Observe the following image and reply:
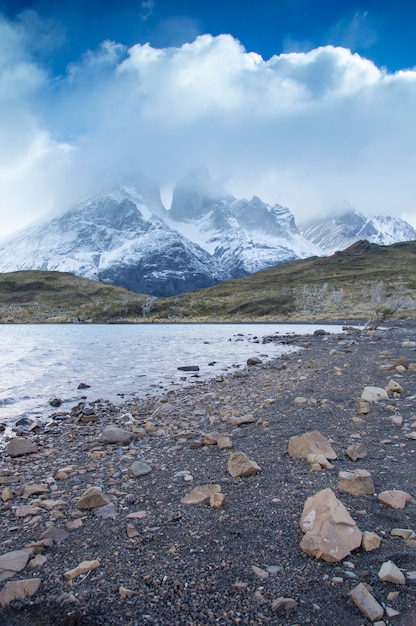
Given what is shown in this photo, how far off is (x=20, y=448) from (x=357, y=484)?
9.83 metres

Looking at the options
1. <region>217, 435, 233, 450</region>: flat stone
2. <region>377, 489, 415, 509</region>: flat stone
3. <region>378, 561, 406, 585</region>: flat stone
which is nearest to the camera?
<region>378, 561, 406, 585</region>: flat stone

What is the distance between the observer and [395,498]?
7.23m

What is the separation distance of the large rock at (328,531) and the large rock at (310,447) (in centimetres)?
308

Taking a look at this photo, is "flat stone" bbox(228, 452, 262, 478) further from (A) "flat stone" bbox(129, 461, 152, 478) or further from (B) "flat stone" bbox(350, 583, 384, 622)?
(B) "flat stone" bbox(350, 583, 384, 622)

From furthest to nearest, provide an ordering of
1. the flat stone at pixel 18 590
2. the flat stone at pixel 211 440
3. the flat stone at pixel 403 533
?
the flat stone at pixel 211 440
the flat stone at pixel 403 533
the flat stone at pixel 18 590

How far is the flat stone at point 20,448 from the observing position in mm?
12156

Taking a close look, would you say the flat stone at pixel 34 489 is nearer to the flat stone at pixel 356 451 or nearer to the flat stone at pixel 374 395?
the flat stone at pixel 356 451

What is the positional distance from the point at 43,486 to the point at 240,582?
19.0 feet

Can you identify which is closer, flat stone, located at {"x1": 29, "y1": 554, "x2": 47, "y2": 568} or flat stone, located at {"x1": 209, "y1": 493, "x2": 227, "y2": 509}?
flat stone, located at {"x1": 29, "y1": 554, "x2": 47, "y2": 568}

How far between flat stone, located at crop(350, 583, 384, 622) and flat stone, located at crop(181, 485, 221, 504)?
3.50 meters

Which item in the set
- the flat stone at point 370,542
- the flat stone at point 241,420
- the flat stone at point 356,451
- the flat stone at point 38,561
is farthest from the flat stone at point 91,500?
the flat stone at point 241,420

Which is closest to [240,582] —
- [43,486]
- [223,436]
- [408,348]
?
[43,486]

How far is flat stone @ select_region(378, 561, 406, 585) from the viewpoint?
5.14 meters

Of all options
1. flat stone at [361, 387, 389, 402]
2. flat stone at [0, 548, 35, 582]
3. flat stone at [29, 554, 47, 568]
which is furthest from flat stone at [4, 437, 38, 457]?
flat stone at [361, 387, 389, 402]
